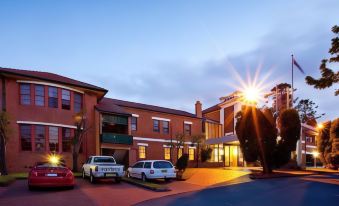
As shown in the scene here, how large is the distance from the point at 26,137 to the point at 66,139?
3323 mm

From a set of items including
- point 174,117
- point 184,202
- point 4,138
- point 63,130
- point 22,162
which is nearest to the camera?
point 184,202

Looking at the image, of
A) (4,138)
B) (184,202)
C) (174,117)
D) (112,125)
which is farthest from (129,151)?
(184,202)

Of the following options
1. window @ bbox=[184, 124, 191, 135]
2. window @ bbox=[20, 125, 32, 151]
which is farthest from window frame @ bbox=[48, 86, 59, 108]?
window @ bbox=[184, 124, 191, 135]

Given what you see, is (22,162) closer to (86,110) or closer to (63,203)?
(86,110)

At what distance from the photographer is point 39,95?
2742cm

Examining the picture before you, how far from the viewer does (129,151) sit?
3409cm

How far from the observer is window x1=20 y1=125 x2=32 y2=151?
26.2 m

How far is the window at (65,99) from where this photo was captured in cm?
2889

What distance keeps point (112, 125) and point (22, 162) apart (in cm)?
1141

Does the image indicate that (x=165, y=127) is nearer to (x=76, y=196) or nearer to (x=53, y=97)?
(x=53, y=97)

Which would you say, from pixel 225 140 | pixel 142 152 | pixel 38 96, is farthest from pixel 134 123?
pixel 38 96

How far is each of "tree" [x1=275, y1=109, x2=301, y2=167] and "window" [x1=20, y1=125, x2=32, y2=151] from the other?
19.2m

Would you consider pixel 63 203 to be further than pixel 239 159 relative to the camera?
No

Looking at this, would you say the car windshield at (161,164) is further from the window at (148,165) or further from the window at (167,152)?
the window at (167,152)
